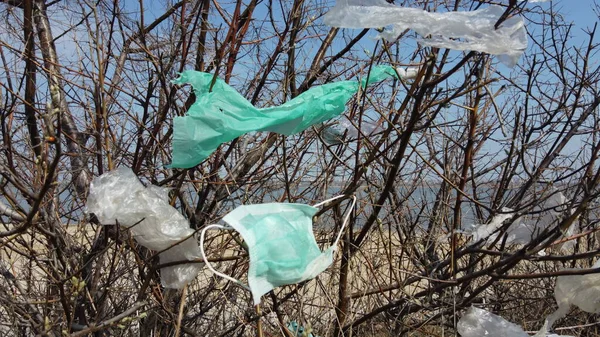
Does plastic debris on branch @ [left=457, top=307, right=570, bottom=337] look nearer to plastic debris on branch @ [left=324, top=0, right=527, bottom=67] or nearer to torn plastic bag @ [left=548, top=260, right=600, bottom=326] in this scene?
torn plastic bag @ [left=548, top=260, right=600, bottom=326]

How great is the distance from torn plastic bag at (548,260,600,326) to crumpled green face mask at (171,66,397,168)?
1.35m

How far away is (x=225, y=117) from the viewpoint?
2.03 m

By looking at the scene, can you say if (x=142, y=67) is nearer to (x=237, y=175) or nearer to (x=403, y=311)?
(x=237, y=175)

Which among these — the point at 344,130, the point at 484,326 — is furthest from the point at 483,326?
the point at 344,130

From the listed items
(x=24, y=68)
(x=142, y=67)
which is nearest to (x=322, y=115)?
(x=142, y=67)

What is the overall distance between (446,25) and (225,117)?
85 cm

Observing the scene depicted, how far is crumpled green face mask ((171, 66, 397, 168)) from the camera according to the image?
2.00 meters

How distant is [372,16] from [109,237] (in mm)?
1555

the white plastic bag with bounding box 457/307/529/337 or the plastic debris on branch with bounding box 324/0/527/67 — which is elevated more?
the plastic debris on branch with bounding box 324/0/527/67

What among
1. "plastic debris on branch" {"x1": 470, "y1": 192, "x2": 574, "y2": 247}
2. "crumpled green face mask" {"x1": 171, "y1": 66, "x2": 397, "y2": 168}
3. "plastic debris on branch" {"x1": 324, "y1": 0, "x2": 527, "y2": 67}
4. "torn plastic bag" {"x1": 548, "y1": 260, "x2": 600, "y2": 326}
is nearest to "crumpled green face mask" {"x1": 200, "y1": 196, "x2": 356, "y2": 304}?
"crumpled green face mask" {"x1": 171, "y1": 66, "x2": 397, "y2": 168}

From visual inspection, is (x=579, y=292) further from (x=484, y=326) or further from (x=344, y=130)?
(x=344, y=130)

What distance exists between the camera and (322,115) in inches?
84.4

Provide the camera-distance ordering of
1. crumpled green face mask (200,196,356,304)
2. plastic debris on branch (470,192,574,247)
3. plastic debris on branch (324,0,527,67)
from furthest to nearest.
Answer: plastic debris on branch (470,192,574,247) < plastic debris on branch (324,0,527,67) < crumpled green face mask (200,196,356,304)

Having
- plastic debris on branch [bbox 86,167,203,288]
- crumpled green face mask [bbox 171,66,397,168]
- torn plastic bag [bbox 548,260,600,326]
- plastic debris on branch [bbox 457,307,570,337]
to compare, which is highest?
crumpled green face mask [bbox 171,66,397,168]
